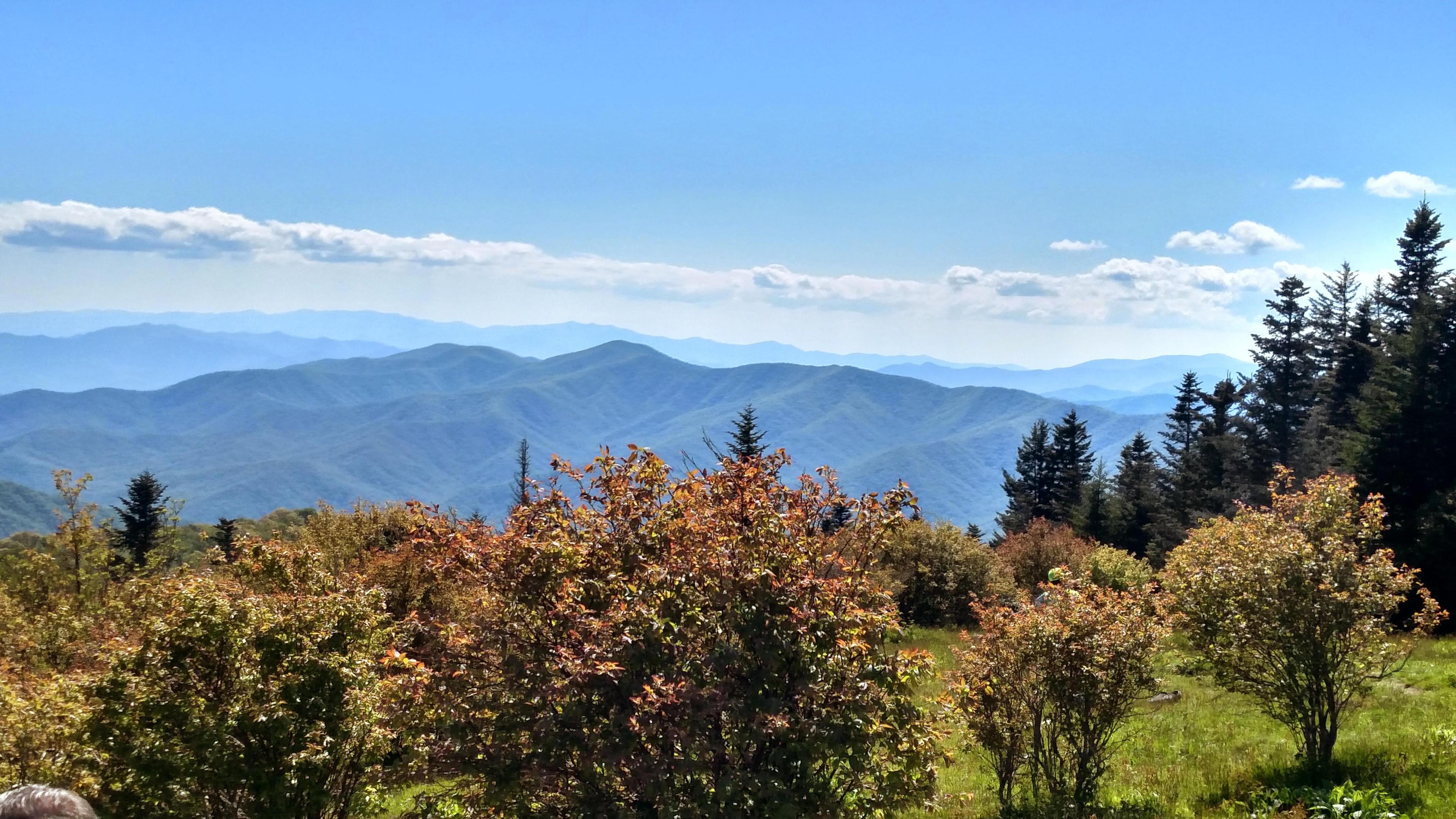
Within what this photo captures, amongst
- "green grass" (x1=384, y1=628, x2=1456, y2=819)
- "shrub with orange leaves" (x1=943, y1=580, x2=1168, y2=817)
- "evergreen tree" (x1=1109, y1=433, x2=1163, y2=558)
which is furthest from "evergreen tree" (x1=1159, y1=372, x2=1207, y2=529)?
"shrub with orange leaves" (x1=943, y1=580, x2=1168, y2=817)

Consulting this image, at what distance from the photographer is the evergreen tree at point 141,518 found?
5688 centimetres

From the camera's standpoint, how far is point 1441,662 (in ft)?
62.4

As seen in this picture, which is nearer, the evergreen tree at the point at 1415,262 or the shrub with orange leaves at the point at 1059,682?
the shrub with orange leaves at the point at 1059,682

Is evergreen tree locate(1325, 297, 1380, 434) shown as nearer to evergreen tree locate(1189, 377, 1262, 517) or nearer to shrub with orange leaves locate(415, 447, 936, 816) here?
evergreen tree locate(1189, 377, 1262, 517)

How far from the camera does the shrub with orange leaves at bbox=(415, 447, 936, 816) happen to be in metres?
6.14

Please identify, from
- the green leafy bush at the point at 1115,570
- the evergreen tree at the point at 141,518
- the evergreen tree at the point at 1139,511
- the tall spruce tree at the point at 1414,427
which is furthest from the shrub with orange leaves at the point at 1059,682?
the evergreen tree at the point at 141,518

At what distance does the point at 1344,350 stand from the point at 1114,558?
29.4 m

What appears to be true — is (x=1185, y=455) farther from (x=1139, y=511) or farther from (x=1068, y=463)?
(x=1068, y=463)

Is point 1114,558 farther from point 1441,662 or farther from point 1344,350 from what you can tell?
point 1344,350

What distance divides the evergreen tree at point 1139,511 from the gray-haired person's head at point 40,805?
55336 millimetres

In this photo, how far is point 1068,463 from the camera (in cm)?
8231

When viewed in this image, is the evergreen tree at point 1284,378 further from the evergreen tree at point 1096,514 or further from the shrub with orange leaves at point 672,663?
the shrub with orange leaves at point 672,663

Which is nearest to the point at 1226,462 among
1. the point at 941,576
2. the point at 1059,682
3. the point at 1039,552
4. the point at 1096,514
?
the point at 1096,514

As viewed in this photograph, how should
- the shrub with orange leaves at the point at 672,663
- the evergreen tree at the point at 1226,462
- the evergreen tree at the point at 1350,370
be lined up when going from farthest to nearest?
the evergreen tree at the point at 1226,462 < the evergreen tree at the point at 1350,370 < the shrub with orange leaves at the point at 672,663
